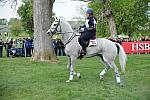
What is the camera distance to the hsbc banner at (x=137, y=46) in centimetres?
3867

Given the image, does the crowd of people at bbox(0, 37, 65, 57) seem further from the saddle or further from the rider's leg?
the saddle

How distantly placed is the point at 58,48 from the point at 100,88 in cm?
2377

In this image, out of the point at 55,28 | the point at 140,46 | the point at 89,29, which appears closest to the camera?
the point at 89,29

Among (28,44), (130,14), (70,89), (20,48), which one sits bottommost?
(70,89)

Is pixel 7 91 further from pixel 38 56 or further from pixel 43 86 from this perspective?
pixel 38 56

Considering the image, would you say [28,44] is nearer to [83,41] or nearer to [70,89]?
[83,41]

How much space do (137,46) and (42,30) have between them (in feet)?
56.5

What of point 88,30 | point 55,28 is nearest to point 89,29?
point 88,30

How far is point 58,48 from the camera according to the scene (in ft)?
120

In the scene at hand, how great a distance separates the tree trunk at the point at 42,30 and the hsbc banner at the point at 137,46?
16.0m

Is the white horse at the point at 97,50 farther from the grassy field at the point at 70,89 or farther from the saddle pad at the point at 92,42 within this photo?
the grassy field at the point at 70,89

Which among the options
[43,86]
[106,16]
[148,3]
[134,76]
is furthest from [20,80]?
[148,3]

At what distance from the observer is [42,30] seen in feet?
78.0

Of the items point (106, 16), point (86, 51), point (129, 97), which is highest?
point (106, 16)
